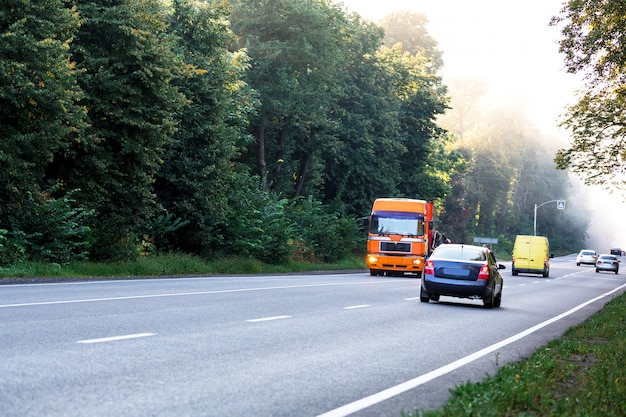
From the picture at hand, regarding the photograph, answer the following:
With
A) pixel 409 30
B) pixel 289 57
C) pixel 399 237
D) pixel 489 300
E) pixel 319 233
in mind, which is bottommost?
pixel 489 300

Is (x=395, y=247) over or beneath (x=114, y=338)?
over

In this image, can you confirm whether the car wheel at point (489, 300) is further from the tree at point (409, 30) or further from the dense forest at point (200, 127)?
the tree at point (409, 30)

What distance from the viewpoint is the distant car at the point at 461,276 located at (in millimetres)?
20594

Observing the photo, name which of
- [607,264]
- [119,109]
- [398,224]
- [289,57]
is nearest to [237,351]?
[119,109]

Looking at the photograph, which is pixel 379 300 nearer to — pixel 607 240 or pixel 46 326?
pixel 46 326

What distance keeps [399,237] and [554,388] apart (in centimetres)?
3040

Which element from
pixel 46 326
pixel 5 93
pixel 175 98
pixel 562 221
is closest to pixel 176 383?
pixel 46 326

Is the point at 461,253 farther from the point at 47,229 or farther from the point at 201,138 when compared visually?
the point at 201,138

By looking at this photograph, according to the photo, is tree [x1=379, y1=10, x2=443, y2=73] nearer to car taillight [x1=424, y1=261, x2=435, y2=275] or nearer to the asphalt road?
car taillight [x1=424, y1=261, x2=435, y2=275]

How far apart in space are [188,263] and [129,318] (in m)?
18.0

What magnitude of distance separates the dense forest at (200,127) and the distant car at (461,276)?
33.7 ft

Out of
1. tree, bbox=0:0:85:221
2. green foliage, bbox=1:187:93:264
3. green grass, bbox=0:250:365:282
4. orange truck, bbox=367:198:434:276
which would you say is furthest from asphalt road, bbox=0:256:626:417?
orange truck, bbox=367:198:434:276

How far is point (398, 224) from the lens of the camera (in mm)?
39062

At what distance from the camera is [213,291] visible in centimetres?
2136
